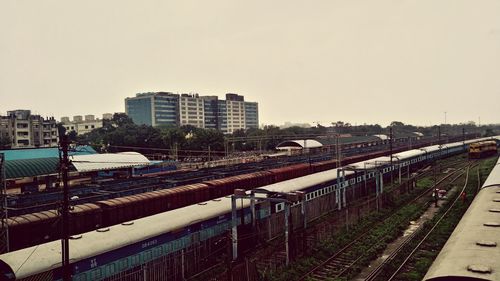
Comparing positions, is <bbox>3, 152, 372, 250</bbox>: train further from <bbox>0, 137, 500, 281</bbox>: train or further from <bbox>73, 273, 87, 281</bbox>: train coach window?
<bbox>73, 273, 87, 281</bbox>: train coach window

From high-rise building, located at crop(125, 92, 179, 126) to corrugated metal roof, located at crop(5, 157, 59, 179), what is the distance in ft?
414

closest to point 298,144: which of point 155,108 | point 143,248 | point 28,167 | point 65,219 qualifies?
point 28,167

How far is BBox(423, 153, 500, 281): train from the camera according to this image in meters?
11.7

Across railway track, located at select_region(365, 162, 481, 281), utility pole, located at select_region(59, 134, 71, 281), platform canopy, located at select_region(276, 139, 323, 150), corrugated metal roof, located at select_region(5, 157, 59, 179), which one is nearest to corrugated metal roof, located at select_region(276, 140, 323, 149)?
platform canopy, located at select_region(276, 139, 323, 150)

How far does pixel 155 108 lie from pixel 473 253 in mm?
175609

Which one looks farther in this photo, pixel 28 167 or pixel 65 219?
pixel 28 167

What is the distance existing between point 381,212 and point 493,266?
74.8 ft

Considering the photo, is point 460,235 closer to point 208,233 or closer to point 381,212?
point 208,233

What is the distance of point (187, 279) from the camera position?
67.3ft

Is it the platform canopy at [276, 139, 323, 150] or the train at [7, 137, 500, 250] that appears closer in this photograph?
the train at [7, 137, 500, 250]

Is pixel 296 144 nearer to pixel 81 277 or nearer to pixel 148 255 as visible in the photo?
pixel 148 255

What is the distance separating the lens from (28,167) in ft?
168

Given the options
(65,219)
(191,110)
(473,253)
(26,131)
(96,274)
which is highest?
(191,110)

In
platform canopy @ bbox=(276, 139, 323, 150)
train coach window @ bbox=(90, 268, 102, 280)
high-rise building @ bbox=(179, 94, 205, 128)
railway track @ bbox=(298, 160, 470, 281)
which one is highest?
high-rise building @ bbox=(179, 94, 205, 128)
